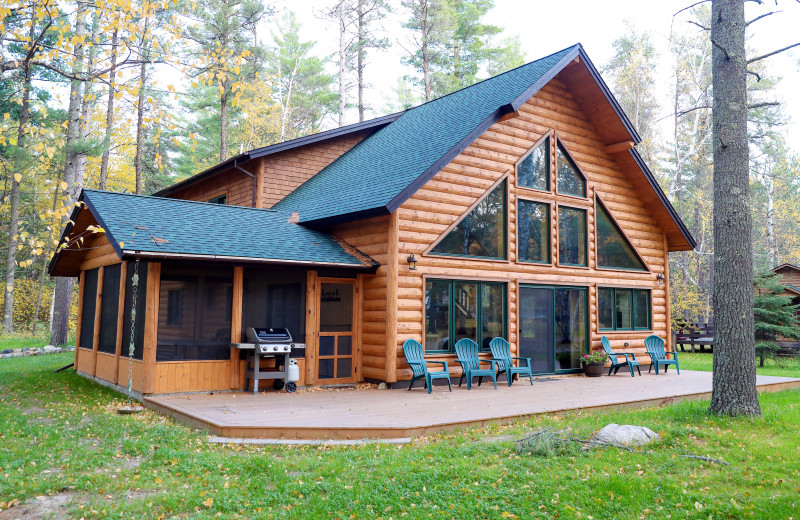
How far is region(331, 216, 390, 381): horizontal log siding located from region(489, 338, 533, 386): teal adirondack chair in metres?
2.18

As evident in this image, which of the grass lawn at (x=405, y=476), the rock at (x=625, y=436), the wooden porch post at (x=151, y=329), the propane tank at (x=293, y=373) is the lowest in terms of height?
the grass lawn at (x=405, y=476)

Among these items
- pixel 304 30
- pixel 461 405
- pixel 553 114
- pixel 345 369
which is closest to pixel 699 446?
pixel 461 405

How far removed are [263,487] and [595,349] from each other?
32.9 ft

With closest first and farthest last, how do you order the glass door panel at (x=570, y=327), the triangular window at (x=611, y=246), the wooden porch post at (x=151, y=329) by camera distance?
the wooden porch post at (x=151, y=329) < the glass door panel at (x=570, y=327) < the triangular window at (x=611, y=246)

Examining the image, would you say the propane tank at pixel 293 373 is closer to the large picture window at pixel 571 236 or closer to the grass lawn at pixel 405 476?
the grass lawn at pixel 405 476

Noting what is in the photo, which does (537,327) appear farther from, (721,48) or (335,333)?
(721,48)

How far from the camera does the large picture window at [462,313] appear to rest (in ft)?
35.3

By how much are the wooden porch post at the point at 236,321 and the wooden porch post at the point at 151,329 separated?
1153 millimetres

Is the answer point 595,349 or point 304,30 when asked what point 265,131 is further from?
point 595,349

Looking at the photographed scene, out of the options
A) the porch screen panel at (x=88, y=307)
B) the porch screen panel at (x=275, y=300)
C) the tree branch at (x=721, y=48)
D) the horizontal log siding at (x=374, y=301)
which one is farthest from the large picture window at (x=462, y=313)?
the porch screen panel at (x=88, y=307)

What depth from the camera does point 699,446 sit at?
589 centimetres

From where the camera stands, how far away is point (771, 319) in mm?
17141

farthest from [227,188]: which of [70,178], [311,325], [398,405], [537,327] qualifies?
[398,405]

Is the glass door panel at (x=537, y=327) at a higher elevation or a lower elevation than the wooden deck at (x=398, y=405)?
higher
